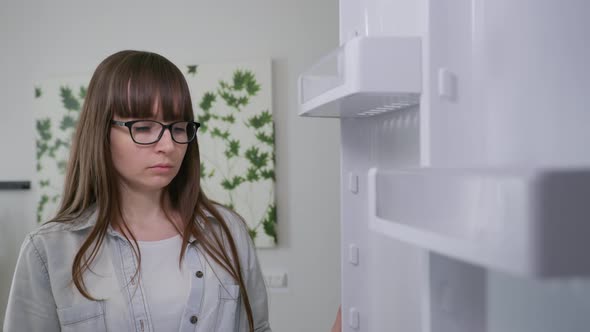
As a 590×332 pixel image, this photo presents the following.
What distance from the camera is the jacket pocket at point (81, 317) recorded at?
98 centimetres

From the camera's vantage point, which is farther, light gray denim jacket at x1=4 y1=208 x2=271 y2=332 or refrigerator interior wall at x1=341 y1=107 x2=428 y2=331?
light gray denim jacket at x1=4 y1=208 x2=271 y2=332

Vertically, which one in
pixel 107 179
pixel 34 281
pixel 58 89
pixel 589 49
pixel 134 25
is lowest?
pixel 34 281

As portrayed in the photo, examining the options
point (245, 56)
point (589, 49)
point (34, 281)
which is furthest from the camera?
point (245, 56)

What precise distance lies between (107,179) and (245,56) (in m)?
1.58

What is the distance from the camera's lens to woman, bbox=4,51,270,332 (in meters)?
0.99

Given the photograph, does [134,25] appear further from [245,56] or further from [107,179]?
[107,179]

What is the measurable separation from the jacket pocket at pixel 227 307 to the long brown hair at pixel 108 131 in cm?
3

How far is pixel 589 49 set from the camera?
0.48 m

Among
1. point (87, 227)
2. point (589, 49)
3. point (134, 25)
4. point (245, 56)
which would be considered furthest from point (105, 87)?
point (134, 25)

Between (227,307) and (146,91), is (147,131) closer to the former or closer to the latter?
(146,91)

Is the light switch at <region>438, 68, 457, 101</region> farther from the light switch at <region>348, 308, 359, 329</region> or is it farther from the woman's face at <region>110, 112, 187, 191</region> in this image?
the woman's face at <region>110, 112, 187, 191</region>

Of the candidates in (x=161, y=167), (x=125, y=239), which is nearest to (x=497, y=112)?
(x=161, y=167)

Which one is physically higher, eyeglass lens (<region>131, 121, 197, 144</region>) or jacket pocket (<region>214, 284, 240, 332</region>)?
eyeglass lens (<region>131, 121, 197, 144</region>)

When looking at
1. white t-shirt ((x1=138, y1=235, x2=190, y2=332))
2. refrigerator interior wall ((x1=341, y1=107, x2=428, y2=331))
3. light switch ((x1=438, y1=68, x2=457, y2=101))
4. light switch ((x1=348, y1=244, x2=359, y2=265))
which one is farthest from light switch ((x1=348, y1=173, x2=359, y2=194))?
white t-shirt ((x1=138, y1=235, x2=190, y2=332))
